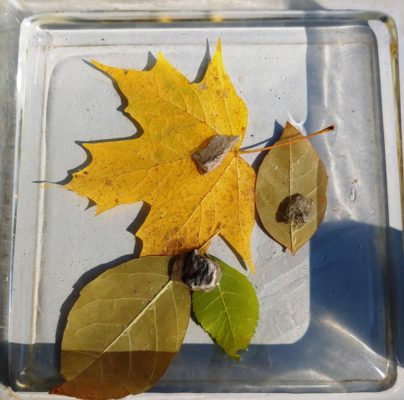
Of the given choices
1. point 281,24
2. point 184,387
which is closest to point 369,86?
point 281,24

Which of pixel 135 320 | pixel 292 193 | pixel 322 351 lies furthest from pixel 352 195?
pixel 135 320

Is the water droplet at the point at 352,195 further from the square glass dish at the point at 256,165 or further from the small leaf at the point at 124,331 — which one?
the small leaf at the point at 124,331

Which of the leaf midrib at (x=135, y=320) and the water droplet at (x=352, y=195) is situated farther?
the water droplet at (x=352, y=195)

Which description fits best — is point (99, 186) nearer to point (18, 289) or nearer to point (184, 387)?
point (18, 289)

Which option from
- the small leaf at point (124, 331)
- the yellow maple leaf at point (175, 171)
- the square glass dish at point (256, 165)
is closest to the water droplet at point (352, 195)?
the square glass dish at point (256, 165)

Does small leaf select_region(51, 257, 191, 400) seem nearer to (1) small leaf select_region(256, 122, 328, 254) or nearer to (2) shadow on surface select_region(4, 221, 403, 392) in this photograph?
(2) shadow on surface select_region(4, 221, 403, 392)

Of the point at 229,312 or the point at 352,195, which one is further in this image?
the point at 352,195

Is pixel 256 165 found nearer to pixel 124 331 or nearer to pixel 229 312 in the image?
pixel 229 312

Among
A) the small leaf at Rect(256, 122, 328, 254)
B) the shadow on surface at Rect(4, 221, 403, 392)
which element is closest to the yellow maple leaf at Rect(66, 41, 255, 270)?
the small leaf at Rect(256, 122, 328, 254)
